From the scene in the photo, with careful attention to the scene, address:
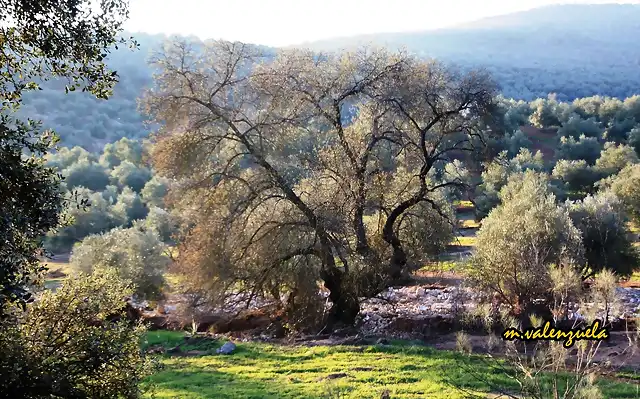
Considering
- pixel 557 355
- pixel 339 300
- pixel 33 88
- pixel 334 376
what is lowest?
pixel 334 376

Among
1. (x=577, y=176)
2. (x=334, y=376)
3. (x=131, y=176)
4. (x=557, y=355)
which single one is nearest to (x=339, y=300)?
(x=334, y=376)

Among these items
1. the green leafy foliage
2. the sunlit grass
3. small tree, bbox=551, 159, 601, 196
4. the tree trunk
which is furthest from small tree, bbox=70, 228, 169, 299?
small tree, bbox=551, 159, 601, 196

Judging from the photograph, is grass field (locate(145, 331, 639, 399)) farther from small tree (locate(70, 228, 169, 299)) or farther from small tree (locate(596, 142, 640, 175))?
small tree (locate(596, 142, 640, 175))

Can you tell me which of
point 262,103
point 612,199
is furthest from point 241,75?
point 612,199

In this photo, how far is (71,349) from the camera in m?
6.96

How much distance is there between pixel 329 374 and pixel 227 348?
15.4 ft

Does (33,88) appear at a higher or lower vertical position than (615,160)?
lower

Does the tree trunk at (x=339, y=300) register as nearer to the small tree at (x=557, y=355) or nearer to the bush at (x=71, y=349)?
the small tree at (x=557, y=355)

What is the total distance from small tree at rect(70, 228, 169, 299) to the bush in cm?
1926

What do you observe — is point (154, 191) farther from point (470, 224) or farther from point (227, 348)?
point (227, 348)

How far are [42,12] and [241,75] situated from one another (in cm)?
1135

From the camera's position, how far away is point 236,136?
56.1 ft

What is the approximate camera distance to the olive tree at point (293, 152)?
1686 cm

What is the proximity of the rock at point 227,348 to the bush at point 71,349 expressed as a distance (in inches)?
322
